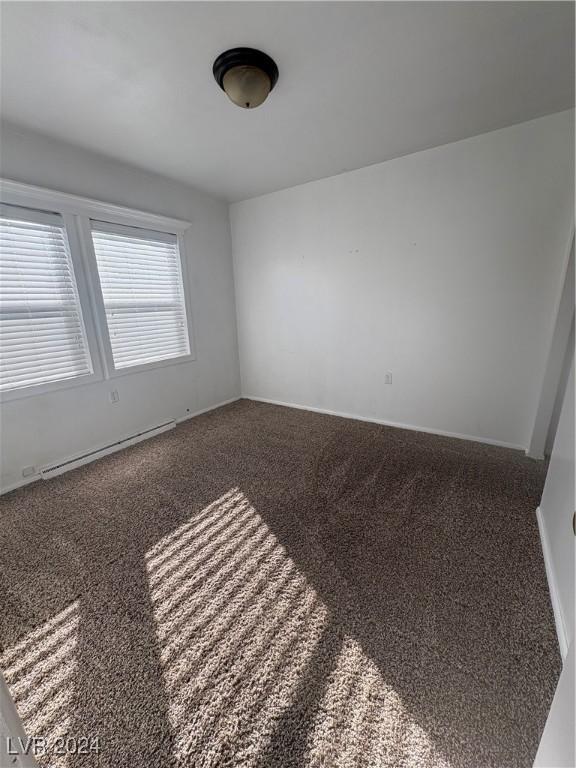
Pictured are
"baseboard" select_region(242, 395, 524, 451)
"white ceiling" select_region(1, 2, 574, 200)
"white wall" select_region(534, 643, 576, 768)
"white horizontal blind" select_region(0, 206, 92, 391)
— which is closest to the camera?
"white wall" select_region(534, 643, 576, 768)

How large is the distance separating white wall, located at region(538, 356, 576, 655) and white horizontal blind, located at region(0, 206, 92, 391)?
133 inches

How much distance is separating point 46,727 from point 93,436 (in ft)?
7.04

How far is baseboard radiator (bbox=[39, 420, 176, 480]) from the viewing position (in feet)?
8.13

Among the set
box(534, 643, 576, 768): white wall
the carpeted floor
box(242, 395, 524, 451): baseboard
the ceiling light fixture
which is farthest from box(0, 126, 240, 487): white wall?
box(534, 643, 576, 768): white wall

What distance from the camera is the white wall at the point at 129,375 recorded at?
7.52 ft

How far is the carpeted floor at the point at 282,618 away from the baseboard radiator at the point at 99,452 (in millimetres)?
121

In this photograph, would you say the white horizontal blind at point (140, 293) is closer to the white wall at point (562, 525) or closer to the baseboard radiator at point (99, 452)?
the baseboard radiator at point (99, 452)

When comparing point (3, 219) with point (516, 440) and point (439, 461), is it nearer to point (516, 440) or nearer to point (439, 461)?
point (439, 461)

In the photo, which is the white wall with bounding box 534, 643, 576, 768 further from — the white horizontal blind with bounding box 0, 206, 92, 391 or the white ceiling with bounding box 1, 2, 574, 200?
the white horizontal blind with bounding box 0, 206, 92, 391

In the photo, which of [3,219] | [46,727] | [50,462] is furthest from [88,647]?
[3,219]

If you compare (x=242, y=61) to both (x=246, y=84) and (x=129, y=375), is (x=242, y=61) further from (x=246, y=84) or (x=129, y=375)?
(x=129, y=375)

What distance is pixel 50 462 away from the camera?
8.26 ft

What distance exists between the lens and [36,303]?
235 cm

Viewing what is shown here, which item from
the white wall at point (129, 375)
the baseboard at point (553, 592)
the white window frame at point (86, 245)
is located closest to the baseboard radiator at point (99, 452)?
the white wall at point (129, 375)
